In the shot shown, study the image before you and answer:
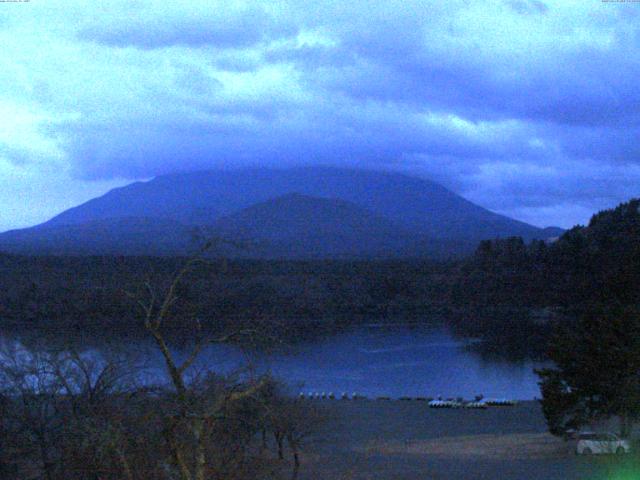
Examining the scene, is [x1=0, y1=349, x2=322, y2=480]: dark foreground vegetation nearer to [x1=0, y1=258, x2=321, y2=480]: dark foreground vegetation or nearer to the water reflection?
[x1=0, y1=258, x2=321, y2=480]: dark foreground vegetation

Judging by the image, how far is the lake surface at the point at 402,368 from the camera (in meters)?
38.8

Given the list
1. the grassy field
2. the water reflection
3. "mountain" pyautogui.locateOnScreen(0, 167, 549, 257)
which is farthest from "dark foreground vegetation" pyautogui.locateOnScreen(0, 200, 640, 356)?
"mountain" pyautogui.locateOnScreen(0, 167, 549, 257)

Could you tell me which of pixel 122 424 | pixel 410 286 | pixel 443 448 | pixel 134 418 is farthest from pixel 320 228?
pixel 122 424

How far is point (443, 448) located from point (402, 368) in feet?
74.5

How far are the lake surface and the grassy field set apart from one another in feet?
15.2

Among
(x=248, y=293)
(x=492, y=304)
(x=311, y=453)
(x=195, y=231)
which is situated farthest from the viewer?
(x=492, y=304)

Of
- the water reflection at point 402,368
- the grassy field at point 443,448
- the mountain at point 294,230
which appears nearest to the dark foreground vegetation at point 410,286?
the water reflection at point 402,368

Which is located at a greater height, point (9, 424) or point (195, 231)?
point (195, 231)

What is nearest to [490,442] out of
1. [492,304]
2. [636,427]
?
[636,427]

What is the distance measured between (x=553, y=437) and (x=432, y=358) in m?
26.0

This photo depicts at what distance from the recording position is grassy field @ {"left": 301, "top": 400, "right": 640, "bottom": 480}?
17.0 meters

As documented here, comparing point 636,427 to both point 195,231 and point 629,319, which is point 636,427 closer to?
point 629,319

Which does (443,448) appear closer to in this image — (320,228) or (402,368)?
(402,368)

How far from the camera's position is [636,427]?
22469mm
